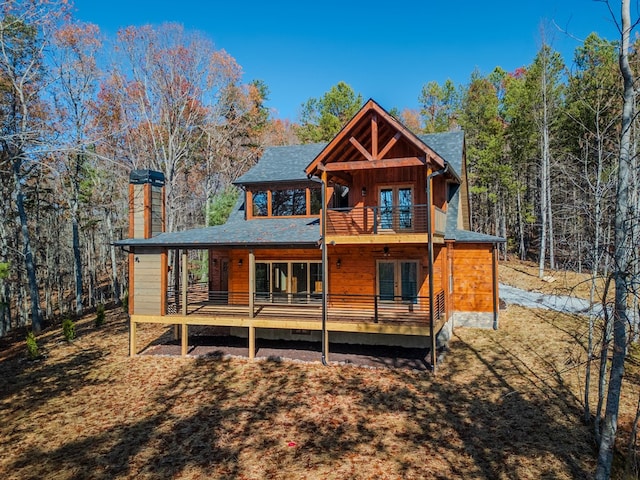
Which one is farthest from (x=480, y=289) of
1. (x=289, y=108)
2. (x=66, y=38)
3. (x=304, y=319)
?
(x=289, y=108)

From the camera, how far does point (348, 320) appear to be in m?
13.6

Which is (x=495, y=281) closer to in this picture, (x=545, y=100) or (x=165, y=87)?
(x=545, y=100)

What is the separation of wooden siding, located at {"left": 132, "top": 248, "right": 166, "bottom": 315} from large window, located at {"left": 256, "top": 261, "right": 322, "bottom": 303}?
3886mm

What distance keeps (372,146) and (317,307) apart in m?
6.44

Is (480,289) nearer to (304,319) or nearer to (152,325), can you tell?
(304,319)

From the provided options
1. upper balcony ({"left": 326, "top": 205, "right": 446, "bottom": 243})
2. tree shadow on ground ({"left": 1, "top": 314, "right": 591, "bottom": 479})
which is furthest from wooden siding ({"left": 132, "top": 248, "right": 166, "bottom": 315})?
upper balcony ({"left": 326, "top": 205, "right": 446, "bottom": 243})

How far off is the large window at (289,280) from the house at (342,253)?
43 mm

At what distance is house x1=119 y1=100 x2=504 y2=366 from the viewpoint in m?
13.6

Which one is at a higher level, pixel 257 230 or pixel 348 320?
pixel 257 230

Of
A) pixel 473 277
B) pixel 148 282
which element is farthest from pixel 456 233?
pixel 148 282

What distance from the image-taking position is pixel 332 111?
1522 inches

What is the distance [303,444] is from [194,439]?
254 cm

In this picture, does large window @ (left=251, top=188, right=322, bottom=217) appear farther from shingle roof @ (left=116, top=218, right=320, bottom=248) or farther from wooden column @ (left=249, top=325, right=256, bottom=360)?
wooden column @ (left=249, top=325, right=256, bottom=360)

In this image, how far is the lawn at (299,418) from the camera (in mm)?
7758
